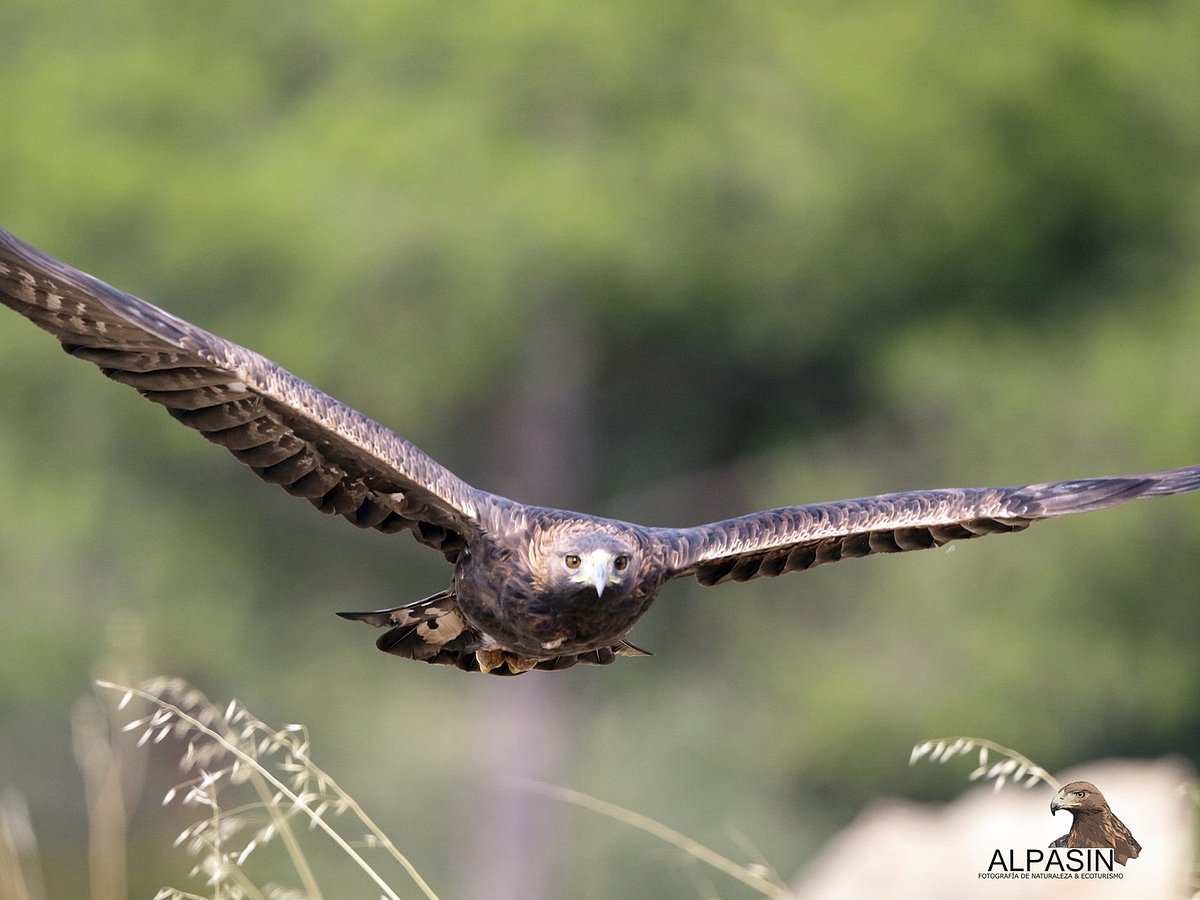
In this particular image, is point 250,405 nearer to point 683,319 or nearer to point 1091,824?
point 1091,824

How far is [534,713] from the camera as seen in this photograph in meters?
13.6

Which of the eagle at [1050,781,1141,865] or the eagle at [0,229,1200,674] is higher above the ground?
the eagle at [0,229,1200,674]

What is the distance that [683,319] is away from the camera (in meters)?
12.9

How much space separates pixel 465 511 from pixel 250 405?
63cm

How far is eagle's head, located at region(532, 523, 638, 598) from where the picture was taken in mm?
4242

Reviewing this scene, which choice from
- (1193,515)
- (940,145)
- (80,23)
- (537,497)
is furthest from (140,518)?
(1193,515)

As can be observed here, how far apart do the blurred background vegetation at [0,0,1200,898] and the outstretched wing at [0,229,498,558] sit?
24.8 feet

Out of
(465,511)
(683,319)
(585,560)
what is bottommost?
(585,560)

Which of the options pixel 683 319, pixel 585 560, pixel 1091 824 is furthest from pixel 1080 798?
pixel 683 319

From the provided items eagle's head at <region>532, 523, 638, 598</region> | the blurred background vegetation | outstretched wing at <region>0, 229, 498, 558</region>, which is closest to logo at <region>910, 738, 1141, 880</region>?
eagle's head at <region>532, 523, 638, 598</region>

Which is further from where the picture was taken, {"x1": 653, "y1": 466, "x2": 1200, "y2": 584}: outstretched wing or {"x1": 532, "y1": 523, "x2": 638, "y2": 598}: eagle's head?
{"x1": 653, "y1": 466, "x2": 1200, "y2": 584}: outstretched wing

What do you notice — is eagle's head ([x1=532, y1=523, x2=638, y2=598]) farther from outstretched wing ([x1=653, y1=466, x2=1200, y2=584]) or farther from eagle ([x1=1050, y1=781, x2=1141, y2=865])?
eagle ([x1=1050, y1=781, x2=1141, y2=865])

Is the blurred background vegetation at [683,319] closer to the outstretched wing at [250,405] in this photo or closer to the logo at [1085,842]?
the logo at [1085,842]

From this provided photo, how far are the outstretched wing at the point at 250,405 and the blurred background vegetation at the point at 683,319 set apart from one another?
7.56 metres
